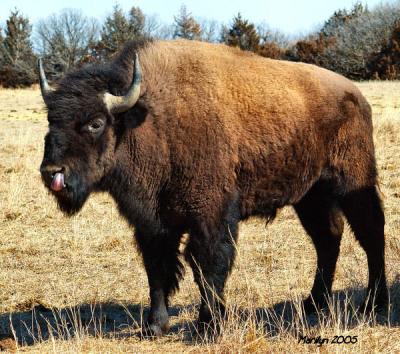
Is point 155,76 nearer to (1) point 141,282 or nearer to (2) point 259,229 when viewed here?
(1) point 141,282

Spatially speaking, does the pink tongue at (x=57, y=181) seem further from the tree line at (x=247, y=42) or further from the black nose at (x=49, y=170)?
the tree line at (x=247, y=42)

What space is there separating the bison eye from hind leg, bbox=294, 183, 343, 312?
251 cm

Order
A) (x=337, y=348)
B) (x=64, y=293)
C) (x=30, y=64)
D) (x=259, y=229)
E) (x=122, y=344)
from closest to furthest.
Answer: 1. (x=337, y=348)
2. (x=122, y=344)
3. (x=64, y=293)
4. (x=259, y=229)
5. (x=30, y=64)

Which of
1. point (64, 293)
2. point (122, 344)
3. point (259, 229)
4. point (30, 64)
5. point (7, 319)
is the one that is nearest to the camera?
point (122, 344)

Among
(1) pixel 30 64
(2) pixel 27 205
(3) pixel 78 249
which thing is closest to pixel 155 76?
(3) pixel 78 249

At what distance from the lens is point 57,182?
513cm

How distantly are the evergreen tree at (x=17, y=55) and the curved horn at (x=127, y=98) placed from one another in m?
54.7

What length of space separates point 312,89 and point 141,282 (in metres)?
2.93

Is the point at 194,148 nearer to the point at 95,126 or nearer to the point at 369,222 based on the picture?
the point at 95,126

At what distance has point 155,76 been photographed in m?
5.87

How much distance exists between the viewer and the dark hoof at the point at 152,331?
5.86 meters

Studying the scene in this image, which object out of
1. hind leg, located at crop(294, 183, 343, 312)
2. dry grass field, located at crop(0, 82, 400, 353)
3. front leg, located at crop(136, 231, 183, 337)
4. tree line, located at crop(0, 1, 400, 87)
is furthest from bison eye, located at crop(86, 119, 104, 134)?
tree line, located at crop(0, 1, 400, 87)

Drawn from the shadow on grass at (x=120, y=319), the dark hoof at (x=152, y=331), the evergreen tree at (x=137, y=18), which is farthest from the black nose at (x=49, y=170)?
the evergreen tree at (x=137, y=18)

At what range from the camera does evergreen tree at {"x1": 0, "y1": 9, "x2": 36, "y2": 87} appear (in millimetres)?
59281
